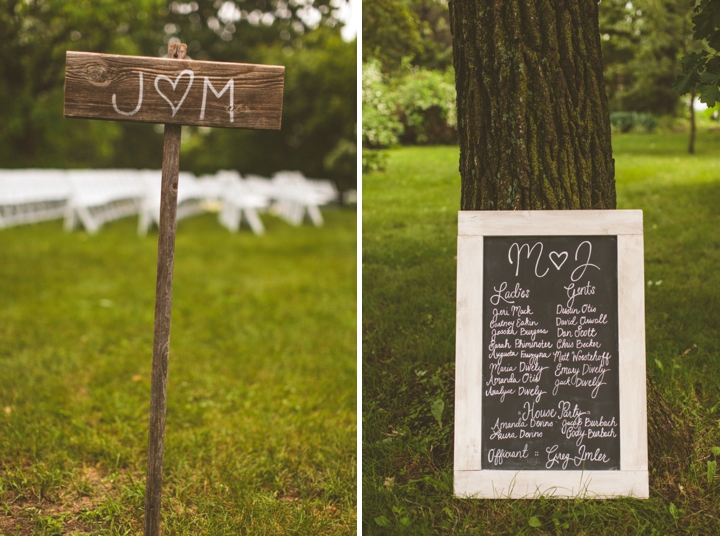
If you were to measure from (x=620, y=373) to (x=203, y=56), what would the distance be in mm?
29116

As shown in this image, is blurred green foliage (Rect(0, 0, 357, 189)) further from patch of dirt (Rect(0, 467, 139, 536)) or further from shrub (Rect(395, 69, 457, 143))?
patch of dirt (Rect(0, 467, 139, 536))

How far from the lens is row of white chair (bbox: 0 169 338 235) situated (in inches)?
421

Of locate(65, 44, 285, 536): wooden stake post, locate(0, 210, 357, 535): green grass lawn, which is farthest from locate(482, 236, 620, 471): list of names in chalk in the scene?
locate(65, 44, 285, 536): wooden stake post

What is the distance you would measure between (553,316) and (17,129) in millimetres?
15786

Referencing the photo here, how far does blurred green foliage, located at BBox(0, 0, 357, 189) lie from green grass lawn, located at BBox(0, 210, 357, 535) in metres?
3.17

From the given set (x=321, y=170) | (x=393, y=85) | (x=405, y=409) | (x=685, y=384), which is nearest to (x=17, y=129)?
(x=321, y=170)

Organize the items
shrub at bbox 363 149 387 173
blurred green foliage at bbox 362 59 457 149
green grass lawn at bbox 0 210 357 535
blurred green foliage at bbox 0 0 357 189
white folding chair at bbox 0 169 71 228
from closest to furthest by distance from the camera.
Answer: green grass lawn at bbox 0 210 357 535 < blurred green foliage at bbox 362 59 457 149 < shrub at bbox 363 149 387 173 < white folding chair at bbox 0 169 71 228 < blurred green foliage at bbox 0 0 357 189

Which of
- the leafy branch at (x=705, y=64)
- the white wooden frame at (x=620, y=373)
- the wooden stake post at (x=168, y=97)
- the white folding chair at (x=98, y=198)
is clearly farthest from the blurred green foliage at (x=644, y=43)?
the white folding chair at (x=98, y=198)

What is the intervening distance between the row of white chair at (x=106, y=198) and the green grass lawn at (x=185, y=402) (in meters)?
3.35

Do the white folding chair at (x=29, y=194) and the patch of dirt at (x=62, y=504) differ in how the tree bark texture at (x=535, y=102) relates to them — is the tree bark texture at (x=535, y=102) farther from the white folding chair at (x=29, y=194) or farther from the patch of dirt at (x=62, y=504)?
the white folding chair at (x=29, y=194)

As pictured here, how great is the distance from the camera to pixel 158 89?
2096 mm

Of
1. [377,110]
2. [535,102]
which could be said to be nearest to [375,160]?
[377,110]

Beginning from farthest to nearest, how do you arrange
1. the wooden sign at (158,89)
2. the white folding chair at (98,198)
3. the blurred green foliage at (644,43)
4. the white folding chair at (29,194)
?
the white folding chair at (98,198) < the white folding chair at (29,194) < the blurred green foliage at (644,43) < the wooden sign at (158,89)

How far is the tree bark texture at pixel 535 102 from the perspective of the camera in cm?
253
